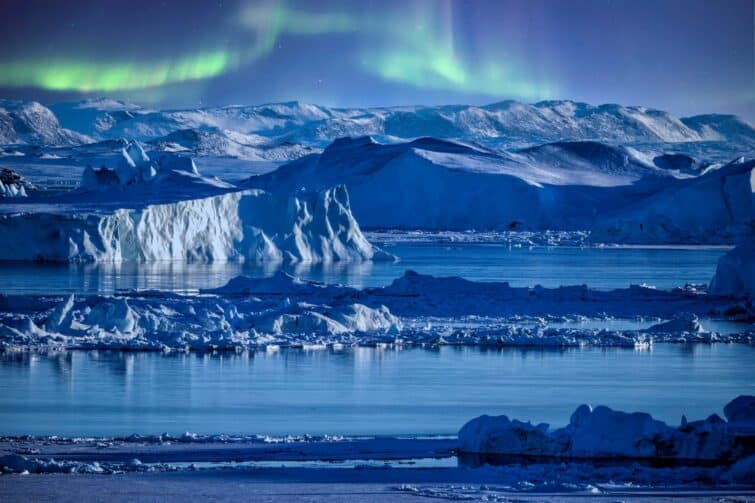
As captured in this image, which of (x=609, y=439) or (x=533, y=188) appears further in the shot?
(x=533, y=188)

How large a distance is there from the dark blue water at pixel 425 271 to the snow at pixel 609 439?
1612 cm

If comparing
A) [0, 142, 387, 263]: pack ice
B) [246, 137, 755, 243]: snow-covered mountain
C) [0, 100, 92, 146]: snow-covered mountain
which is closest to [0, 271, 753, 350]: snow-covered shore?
[0, 142, 387, 263]: pack ice

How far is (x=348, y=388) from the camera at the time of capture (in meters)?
12.9

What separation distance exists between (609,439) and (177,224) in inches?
1121

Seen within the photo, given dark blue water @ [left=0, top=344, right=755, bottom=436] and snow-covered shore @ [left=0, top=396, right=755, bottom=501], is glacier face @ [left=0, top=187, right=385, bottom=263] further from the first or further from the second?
snow-covered shore @ [left=0, top=396, right=755, bottom=501]

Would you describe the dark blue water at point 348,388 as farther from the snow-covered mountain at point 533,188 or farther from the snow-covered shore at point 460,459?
the snow-covered mountain at point 533,188

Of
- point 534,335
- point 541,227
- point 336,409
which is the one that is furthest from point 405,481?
point 541,227

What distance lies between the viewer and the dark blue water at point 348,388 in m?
10.8

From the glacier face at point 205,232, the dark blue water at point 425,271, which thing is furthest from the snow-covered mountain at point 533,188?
the glacier face at point 205,232

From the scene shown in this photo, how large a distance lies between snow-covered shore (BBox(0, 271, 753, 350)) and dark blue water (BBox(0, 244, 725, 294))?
4.31 meters

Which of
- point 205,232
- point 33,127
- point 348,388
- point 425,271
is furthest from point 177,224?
point 33,127

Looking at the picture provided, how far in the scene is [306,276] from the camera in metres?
30.5

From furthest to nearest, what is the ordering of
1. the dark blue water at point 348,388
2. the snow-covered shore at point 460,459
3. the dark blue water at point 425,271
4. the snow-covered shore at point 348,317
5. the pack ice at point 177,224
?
1. the pack ice at point 177,224
2. the dark blue water at point 425,271
3. the snow-covered shore at point 348,317
4. the dark blue water at point 348,388
5. the snow-covered shore at point 460,459

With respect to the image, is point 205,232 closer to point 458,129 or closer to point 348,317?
point 348,317
